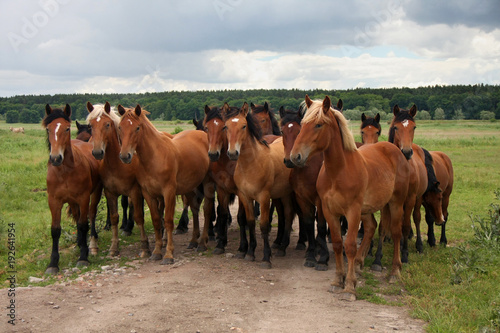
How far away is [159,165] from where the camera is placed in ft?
24.6

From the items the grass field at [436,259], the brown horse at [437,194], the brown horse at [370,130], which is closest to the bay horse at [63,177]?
the grass field at [436,259]

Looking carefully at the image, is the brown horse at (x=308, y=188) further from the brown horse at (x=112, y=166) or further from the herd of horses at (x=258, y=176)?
the brown horse at (x=112, y=166)

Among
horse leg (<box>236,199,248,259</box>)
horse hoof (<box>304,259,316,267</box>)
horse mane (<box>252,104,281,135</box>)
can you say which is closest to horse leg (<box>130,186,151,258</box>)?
horse leg (<box>236,199,248,259</box>)

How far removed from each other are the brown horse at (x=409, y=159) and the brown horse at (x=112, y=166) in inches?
189

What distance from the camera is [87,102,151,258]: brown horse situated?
7.15 meters

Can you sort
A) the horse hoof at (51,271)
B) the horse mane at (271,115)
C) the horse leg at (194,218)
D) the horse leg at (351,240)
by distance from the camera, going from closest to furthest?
the horse leg at (351,240)
the horse hoof at (51,271)
the horse leg at (194,218)
the horse mane at (271,115)

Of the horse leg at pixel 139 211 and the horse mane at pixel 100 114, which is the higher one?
the horse mane at pixel 100 114

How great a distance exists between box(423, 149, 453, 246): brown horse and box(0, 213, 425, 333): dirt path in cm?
306

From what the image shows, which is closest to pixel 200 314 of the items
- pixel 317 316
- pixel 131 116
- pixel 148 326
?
pixel 148 326

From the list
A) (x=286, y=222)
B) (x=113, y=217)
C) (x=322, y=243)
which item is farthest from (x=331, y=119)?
(x=113, y=217)

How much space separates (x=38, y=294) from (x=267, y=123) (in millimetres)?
6205

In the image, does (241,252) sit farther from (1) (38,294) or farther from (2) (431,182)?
(2) (431,182)

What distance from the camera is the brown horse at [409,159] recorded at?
293 inches

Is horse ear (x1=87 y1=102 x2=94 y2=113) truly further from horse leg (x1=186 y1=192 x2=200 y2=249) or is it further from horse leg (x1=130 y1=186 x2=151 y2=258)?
horse leg (x1=186 y1=192 x2=200 y2=249)
